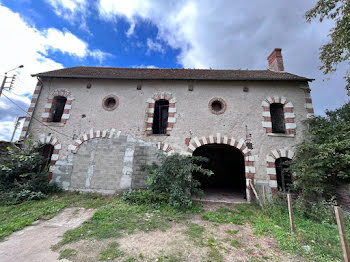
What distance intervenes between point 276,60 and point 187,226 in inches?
418

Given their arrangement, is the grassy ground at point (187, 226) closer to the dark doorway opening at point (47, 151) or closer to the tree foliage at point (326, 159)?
the tree foliage at point (326, 159)

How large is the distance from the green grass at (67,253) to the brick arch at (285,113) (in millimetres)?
8021

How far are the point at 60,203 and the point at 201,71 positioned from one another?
9603 millimetres

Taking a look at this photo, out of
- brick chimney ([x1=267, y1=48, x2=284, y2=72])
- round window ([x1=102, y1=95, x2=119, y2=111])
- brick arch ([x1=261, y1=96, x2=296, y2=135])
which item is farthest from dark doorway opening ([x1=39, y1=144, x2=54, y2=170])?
brick chimney ([x1=267, y1=48, x2=284, y2=72])

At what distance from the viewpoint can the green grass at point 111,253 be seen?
9.88 ft

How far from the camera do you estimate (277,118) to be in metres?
8.08

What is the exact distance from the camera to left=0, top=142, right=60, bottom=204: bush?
20.4 feet

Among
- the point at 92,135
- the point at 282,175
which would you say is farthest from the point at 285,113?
the point at 92,135

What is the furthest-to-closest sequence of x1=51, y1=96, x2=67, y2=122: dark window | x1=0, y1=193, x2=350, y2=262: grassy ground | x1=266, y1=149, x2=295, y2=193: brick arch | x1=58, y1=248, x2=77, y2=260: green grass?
x1=51, y1=96, x2=67, y2=122: dark window, x1=266, y1=149, x2=295, y2=193: brick arch, x1=0, y1=193, x2=350, y2=262: grassy ground, x1=58, y1=248, x2=77, y2=260: green grass

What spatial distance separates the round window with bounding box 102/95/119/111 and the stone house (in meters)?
0.05

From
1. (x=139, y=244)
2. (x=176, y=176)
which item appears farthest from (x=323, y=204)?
(x=139, y=244)

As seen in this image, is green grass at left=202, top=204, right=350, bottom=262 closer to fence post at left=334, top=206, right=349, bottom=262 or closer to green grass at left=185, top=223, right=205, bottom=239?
fence post at left=334, top=206, right=349, bottom=262

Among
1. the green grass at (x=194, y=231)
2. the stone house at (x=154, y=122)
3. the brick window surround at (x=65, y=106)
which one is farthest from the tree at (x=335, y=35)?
the brick window surround at (x=65, y=106)

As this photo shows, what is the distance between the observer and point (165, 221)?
4.69 meters
